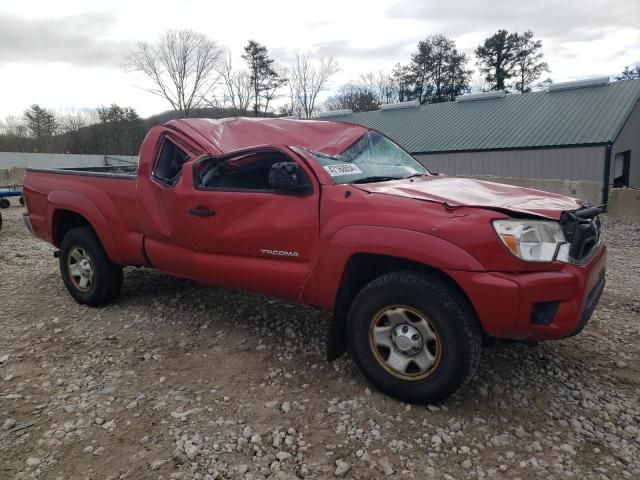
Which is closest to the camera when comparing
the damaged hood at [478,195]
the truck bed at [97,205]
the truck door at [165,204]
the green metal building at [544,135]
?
the damaged hood at [478,195]

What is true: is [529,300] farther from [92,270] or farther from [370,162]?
[92,270]

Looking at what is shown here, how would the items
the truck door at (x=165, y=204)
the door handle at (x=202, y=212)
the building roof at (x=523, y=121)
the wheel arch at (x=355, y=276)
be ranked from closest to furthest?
the wheel arch at (x=355, y=276), the door handle at (x=202, y=212), the truck door at (x=165, y=204), the building roof at (x=523, y=121)

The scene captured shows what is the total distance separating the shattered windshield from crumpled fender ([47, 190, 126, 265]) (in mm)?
2229

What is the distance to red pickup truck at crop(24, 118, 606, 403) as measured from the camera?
8.52 ft

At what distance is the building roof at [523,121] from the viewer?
795 inches

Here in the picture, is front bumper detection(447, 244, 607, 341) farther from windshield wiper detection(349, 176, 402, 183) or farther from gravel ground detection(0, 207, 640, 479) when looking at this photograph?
windshield wiper detection(349, 176, 402, 183)

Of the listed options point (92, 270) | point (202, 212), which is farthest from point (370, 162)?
point (92, 270)

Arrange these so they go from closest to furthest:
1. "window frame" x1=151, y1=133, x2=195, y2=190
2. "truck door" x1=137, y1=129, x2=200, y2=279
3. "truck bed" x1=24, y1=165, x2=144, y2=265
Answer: "truck door" x1=137, y1=129, x2=200, y2=279 → "window frame" x1=151, y1=133, x2=195, y2=190 → "truck bed" x1=24, y1=165, x2=144, y2=265

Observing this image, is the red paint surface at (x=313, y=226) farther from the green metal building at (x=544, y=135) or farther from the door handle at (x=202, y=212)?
the green metal building at (x=544, y=135)

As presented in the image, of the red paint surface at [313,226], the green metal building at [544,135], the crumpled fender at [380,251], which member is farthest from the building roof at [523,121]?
the crumpled fender at [380,251]

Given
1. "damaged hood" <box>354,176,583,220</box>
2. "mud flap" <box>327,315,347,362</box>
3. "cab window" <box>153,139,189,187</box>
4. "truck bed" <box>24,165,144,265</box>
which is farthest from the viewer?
"truck bed" <box>24,165,144,265</box>

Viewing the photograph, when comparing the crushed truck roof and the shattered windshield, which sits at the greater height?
the crushed truck roof

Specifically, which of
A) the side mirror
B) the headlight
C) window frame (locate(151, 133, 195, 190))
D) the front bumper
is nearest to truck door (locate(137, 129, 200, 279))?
window frame (locate(151, 133, 195, 190))

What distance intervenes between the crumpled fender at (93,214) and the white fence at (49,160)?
1085 inches
